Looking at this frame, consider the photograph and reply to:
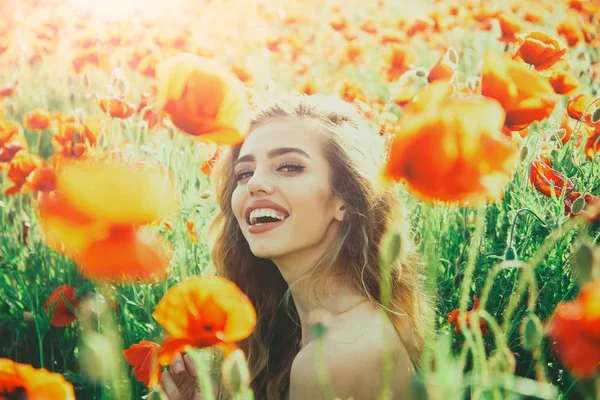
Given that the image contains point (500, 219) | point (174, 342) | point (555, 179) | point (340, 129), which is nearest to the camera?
point (174, 342)

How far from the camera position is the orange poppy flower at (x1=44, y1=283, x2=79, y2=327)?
6.54 feet

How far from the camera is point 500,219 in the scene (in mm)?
2361

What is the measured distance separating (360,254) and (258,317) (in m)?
0.38

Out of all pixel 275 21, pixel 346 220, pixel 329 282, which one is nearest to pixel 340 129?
pixel 346 220

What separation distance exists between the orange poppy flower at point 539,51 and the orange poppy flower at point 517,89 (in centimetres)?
65

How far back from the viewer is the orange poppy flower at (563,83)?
88.3 inches

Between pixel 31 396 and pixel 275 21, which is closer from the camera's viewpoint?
pixel 31 396

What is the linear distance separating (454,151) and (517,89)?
41 cm

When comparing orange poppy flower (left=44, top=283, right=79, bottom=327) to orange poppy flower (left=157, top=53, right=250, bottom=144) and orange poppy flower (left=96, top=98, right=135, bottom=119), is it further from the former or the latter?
orange poppy flower (left=157, top=53, right=250, bottom=144)

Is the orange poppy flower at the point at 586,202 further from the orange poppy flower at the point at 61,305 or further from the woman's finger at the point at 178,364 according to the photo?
the orange poppy flower at the point at 61,305

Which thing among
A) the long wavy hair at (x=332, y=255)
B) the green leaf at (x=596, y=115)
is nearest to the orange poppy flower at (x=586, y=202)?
the green leaf at (x=596, y=115)

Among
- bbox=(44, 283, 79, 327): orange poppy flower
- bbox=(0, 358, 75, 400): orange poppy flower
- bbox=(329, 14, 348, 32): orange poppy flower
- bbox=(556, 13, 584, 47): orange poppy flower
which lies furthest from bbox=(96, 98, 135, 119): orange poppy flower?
bbox=(329, 14, 348, 32): orange poppy flower

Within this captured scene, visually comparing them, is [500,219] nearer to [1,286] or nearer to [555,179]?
[555,179]

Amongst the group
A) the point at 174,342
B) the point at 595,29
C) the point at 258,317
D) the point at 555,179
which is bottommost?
the point at 258,317
